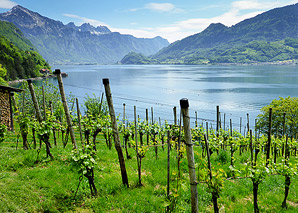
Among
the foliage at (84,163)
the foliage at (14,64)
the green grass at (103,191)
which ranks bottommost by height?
the green grass at (103,191)

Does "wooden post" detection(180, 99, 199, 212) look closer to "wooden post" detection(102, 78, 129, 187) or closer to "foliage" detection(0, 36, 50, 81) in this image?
"wooden post" detection(102, 78, 129, 187)

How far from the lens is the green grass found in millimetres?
6484

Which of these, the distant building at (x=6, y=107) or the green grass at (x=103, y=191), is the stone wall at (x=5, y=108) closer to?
the distant building at (x=6, y=107)

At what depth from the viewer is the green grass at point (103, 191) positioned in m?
6.48

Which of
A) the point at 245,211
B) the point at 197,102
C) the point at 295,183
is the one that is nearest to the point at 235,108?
the point at 197,102

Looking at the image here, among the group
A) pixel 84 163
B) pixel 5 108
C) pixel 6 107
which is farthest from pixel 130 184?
pixel 6 107

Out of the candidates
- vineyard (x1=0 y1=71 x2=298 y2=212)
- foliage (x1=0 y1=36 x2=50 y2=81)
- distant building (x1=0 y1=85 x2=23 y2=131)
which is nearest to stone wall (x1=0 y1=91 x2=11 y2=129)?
distant building (x1=0 y1=85 x2=23 y2=131)

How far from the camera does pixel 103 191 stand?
7551 mm

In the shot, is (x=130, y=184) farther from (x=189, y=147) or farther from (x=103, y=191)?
(x=189, y=147)

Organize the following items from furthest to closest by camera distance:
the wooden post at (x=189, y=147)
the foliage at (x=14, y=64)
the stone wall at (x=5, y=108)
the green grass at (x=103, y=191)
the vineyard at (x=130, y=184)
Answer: the foliage at (x=14, y=64) → the stone wall at (x=5, y=108) → the green grass at (x=103, y=191) → the vineyard at (x=130, y=184) → the wooden post at (x=189, y=147)

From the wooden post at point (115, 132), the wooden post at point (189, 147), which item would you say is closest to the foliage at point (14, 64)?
the wooden post at point (115, 132)

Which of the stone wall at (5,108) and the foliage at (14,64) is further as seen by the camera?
the foliage at (14,64)

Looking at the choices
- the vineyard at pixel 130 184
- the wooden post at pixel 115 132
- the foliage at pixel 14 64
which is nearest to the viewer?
the vineyard at pixel 130 184

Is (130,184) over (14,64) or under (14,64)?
under
